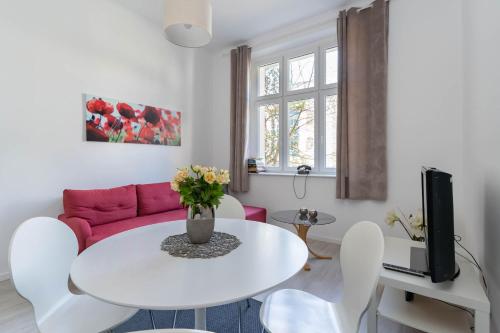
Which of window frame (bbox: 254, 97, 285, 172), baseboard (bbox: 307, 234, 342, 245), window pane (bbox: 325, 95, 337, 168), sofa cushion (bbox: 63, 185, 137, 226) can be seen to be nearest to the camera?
sofa cushion (bbox: 63, 185, 137, 226)

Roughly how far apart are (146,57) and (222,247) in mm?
3161

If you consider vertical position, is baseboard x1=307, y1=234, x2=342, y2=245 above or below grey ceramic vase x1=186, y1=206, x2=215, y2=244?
below

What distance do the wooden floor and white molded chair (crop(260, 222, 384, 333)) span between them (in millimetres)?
633

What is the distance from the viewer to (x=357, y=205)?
9.80 feet

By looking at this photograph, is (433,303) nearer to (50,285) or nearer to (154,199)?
(50,285)

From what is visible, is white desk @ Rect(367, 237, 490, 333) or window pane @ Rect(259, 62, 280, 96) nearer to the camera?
white desk @ Rect(367, 237, 490, 333)

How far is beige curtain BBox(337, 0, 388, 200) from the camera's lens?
2742mm

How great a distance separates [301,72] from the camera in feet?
12.0

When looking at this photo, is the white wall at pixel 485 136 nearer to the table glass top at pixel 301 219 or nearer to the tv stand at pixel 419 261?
the tv stand at pixel 419 261

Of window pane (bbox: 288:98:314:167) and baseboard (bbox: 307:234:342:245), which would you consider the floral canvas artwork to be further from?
baseboard (bbox: 307:234:342:245)

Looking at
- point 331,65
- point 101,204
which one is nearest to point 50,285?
point 101,204

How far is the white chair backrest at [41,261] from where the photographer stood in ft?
3.25

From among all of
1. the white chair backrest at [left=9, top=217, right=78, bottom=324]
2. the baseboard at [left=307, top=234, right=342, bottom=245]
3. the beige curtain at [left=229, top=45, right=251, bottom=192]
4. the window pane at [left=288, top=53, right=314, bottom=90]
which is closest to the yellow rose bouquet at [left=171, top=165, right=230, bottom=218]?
the white chair backrest at [left=9, top=217, right=78, bottom=324]

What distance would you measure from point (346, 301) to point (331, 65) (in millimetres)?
3111
